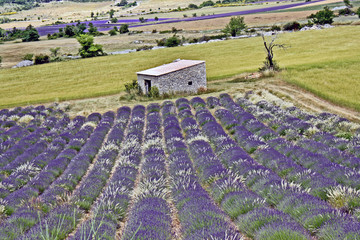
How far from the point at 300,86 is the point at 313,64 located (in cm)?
843

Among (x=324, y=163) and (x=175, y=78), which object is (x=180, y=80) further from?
(x=324, y=163)

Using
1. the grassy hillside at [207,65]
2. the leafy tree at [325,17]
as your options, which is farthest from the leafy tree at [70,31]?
the leafy tree at [325,17]

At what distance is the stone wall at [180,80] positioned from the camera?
30.6 m

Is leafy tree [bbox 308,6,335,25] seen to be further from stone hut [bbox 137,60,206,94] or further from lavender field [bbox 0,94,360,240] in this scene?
lavender field [bbox 0,94,360,240]

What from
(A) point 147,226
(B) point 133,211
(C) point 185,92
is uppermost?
(A) point 147,226

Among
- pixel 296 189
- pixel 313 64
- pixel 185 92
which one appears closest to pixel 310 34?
pixel 313 64

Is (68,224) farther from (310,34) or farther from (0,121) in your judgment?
(310,34)

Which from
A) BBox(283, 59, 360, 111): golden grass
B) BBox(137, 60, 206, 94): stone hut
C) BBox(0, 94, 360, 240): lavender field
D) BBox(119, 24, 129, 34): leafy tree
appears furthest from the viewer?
BBox(119, 24, 129, 34): leafy tree

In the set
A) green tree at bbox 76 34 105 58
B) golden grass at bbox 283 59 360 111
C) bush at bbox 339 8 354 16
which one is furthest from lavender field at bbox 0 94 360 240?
bush at bbox 339 8 354 16

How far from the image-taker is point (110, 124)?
862 inches

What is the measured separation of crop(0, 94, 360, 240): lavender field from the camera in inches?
251

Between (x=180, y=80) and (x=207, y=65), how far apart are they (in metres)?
16.8

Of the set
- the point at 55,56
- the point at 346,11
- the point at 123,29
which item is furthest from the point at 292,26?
the point at 55,56

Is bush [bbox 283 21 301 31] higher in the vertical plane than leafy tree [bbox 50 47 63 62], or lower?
higher
